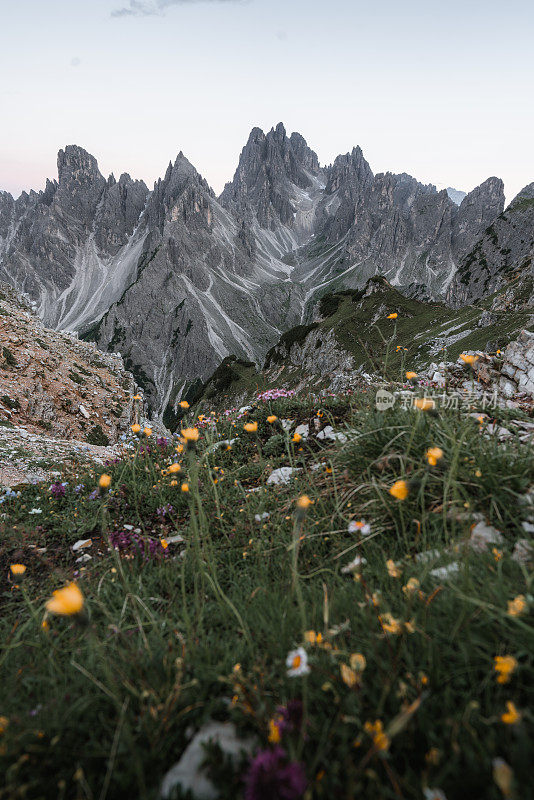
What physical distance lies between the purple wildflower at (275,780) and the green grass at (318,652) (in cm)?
5

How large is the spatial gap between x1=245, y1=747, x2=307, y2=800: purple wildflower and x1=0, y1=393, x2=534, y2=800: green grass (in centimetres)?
5

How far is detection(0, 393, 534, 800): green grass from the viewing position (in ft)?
4.56

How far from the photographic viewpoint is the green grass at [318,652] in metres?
1.39

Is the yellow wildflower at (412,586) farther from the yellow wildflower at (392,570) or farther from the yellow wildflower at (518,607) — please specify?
the yellow wildflower at (518,607)

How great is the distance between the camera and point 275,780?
1.33 metres

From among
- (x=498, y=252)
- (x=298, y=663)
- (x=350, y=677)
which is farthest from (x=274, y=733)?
(x=498, y=252)

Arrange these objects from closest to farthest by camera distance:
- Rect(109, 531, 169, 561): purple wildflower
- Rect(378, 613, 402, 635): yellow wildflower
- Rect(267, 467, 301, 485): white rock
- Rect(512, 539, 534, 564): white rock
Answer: Rect(378, 613, 402, 635): yellow wildflower → Rect(512, 539, 534, 564): white rock → Rect(109, 531, 169, 561): purple wildflower → Rect(267, 467, 301, 485): white rock

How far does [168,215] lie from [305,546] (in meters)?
224

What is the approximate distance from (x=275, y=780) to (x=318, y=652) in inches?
23.9

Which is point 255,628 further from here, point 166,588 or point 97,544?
point 97,544

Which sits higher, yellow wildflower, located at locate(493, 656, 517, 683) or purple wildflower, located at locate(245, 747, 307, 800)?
yellow wildflower, located at locate(493, 656, 517, 683)

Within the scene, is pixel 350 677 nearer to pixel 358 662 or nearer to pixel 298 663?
pixel 358 662

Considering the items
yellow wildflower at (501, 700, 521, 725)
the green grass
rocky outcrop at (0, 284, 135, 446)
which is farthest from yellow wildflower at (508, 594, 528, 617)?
rocky outcrop at (0, 284, 135, 446)

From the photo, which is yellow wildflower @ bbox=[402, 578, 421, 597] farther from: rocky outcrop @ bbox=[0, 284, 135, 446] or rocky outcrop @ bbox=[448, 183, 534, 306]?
rocky outcrop @ bbox=[448, 183, 534, 306]
